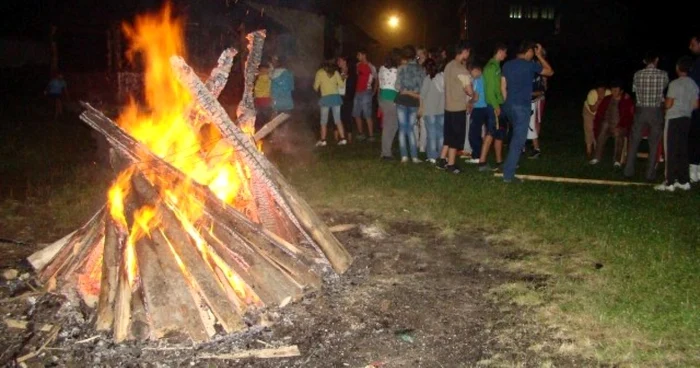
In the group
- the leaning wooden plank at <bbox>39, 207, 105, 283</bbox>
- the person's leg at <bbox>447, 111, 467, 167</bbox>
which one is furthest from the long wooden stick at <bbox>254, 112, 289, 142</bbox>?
the person's leg at <bbox>447, 111, 467, 167</bbox>

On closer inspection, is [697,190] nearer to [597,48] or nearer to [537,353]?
[537,353]

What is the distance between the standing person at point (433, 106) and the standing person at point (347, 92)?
3463mm

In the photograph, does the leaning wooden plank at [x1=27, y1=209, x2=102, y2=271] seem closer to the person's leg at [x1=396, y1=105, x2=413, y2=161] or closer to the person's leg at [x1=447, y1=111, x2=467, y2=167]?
the person's leg at [x1=447, y1=111, x2=467, y2=167]

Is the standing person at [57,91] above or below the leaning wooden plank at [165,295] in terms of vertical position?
above

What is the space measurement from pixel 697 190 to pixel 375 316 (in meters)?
7.17

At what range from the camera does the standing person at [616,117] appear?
11.4 metres

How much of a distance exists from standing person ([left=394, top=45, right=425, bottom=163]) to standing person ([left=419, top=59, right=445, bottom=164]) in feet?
0.48

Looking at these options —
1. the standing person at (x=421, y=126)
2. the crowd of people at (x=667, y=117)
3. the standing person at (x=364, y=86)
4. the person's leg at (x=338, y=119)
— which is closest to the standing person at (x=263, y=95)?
the person's leg at (x=338, y=119)

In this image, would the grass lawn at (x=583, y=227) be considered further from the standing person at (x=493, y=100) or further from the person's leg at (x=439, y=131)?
the person's leg at (x=439, y=131)

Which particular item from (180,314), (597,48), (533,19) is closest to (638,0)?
(597,48)

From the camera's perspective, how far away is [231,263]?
197 inches

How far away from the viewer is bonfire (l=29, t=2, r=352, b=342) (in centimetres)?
453

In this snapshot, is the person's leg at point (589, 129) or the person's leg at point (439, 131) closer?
the person's leg at point (439, 131)

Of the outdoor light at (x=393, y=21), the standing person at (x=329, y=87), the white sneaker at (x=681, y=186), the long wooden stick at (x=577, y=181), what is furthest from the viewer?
the outdoor light at (x=393, y=21)
